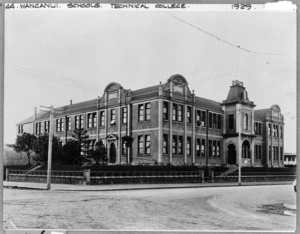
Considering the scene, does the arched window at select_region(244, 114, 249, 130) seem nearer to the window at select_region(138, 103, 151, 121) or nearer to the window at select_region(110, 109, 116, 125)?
the window at select_region(138, 103, 151, 121)

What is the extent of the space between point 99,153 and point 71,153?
7.44ft

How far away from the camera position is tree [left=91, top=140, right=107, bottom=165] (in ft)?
94.6

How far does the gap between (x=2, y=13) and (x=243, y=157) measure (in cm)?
3029

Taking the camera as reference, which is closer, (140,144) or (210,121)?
(140,144)

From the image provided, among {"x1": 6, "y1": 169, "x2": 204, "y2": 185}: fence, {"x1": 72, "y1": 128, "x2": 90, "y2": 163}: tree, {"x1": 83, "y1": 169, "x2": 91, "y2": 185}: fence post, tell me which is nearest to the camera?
{"x1": 83, "y1": 169, "x2": 91, "y2": 185}: fence post

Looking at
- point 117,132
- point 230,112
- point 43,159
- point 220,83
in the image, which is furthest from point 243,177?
point 220,83

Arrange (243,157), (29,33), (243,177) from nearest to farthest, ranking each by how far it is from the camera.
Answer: (29,33) → (243,177) → (243,157)

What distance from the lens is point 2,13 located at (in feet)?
38.0

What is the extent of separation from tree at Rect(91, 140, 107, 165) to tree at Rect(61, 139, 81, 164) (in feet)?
3.99

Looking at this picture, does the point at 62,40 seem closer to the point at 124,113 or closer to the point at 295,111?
the point at 295,111

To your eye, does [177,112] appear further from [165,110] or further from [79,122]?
[79,122]

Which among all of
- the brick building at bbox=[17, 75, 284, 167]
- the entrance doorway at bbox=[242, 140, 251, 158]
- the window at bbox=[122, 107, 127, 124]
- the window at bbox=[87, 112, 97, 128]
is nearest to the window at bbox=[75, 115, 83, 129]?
the brick building at bbox=[17, 75, 284, 167]

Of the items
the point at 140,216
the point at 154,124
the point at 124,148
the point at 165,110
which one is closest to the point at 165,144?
the point at 154,124

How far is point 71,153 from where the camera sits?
27.7 meters
